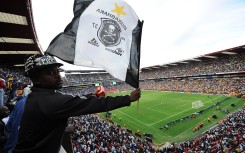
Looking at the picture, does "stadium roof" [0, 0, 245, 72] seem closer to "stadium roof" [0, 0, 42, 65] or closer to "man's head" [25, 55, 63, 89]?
"stadium roof" [0, 0, 42, 65]

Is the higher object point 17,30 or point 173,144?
point 17,30

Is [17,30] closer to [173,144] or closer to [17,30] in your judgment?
[17,30]

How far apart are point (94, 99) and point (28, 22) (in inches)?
574

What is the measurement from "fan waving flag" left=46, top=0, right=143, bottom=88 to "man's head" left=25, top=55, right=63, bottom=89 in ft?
3.70

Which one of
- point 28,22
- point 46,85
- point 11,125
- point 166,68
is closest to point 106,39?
point 46,85

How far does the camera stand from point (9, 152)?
2.03 metres

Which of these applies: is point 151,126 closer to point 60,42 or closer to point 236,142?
point 236,142

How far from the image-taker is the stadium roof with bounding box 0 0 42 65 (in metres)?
11.8

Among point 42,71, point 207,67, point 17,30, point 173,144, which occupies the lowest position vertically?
point 173,144

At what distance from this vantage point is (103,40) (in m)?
3.80

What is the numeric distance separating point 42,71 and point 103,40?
1.77 meters

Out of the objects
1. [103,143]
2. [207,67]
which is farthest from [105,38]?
[207,67]

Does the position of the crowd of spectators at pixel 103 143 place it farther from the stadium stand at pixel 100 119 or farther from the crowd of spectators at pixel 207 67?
the crowd of spectators at pixel 207 67

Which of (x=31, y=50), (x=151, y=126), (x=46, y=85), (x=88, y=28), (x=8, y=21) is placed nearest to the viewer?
(x=46, y=85)
